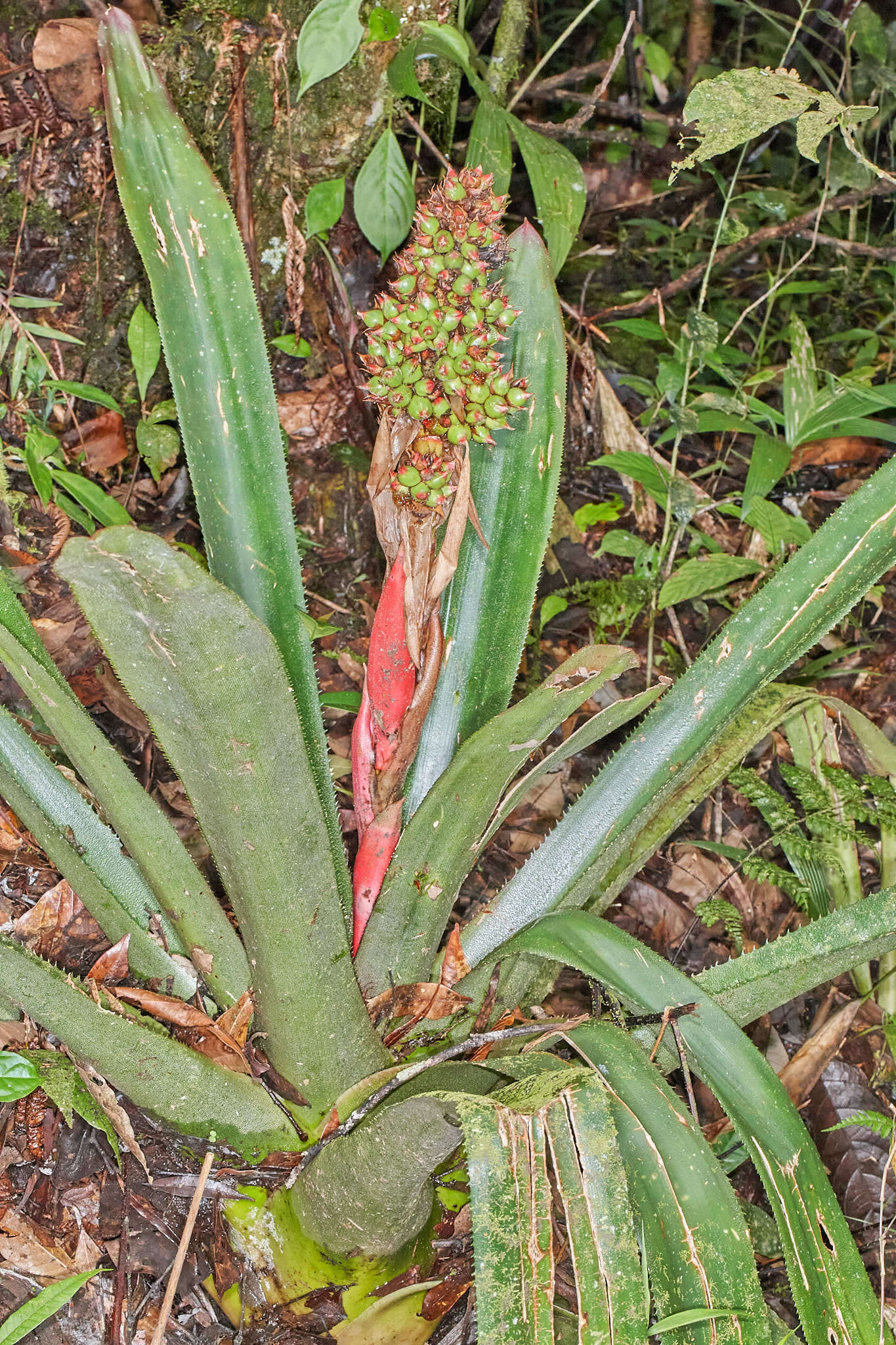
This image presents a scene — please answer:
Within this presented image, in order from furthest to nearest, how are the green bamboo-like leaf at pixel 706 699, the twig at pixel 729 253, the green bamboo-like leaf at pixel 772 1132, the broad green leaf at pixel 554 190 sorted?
the twig at pixel 729 253
the broad green leaf at pixel 554 190
the green bamboo-like leaf at pixel 706 699
the green bamboo-like leaf at pixel 772 1132

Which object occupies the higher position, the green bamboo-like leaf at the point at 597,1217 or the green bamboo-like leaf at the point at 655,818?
the green bamboo-like leaf at the point at 597,1217

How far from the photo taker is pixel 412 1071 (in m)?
1.31

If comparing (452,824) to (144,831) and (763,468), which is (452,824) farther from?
(763,468)

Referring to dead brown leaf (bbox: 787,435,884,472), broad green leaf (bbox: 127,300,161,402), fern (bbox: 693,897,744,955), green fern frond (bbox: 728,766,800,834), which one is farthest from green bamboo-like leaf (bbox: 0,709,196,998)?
dead brown leaf (bbox: 787,435,884,472)

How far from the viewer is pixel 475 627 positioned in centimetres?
160

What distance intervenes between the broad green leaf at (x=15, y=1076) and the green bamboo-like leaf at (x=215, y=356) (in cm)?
51

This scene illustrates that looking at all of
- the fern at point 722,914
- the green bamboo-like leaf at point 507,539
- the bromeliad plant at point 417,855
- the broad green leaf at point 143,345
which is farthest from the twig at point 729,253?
the fern at point 722,914

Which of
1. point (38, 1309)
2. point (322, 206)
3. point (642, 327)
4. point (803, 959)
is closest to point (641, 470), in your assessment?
point (642, 327)

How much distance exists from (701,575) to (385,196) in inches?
43.9

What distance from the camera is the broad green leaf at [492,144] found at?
187cm

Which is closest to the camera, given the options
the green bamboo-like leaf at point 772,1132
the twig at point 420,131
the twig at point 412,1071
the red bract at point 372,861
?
the green bamboo-like leaf at point 772,1132

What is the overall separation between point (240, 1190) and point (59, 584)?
133 centimetres

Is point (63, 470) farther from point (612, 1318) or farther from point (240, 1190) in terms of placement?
point (612, 1318)

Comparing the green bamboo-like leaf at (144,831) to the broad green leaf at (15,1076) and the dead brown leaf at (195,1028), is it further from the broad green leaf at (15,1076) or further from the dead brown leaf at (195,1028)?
the broad green leaf at (15,1076)
